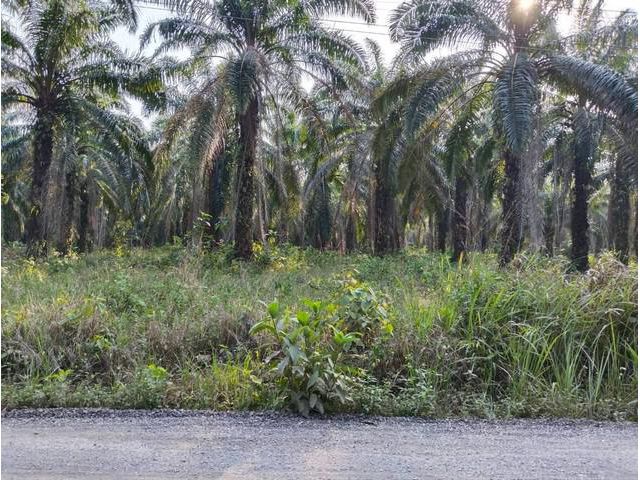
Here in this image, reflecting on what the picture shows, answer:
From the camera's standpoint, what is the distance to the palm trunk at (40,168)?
17.2 meters

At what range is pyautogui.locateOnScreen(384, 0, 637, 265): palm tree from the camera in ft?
43.2

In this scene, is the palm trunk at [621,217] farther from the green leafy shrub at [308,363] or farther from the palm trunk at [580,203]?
the green leafy shrub at [308,363]

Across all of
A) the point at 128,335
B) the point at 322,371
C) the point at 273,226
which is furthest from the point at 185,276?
the point at 273,226

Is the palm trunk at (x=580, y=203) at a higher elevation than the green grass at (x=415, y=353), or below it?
higher

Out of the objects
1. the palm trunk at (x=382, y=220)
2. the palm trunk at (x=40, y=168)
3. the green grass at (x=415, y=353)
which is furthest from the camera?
the palm trunk at (x=382, y=220)

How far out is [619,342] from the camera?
5.90 metres

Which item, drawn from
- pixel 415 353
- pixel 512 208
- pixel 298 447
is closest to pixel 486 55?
pixel 512 208

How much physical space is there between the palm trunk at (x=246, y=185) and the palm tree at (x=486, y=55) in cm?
482

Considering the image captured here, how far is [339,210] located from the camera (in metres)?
22.2

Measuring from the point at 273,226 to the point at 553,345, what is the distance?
27075 millimetres

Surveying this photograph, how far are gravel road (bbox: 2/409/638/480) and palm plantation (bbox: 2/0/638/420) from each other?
1.24 ft

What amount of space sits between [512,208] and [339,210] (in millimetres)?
8838

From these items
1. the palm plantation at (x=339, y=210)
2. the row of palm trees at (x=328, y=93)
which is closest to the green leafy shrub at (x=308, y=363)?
the palm plantation at (x=339, y=210)

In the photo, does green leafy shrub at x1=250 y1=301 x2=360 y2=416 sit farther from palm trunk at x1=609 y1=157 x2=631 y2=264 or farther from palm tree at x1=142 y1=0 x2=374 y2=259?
palm trunk at x1=609 y1=157 x2=631 y2=264
